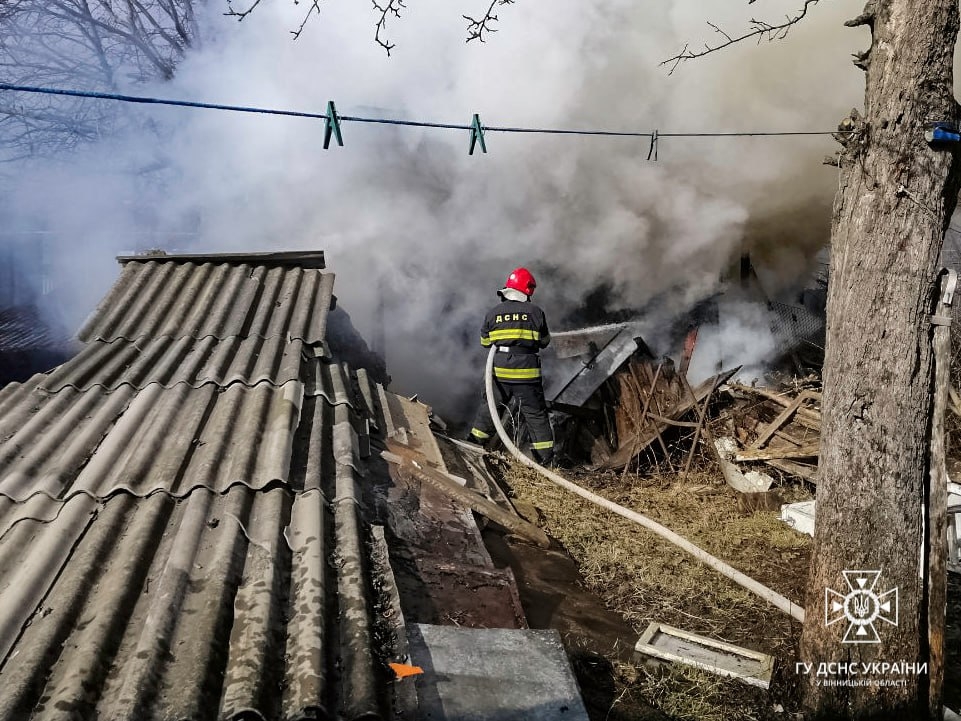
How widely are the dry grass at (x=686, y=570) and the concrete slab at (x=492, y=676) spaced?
1.82 feet

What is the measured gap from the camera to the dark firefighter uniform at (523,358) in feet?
23.5

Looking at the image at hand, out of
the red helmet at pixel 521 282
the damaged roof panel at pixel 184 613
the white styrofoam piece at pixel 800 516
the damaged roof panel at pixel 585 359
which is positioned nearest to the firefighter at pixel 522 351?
the red helmet at pixel 521 282

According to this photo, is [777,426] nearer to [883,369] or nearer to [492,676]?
[883,369]

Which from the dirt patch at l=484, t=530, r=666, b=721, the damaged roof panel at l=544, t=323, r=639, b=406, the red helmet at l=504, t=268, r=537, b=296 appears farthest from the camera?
the damaged roof panel at l=544, t=323, r=639, b=406

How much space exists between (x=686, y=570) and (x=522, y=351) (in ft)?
11.3

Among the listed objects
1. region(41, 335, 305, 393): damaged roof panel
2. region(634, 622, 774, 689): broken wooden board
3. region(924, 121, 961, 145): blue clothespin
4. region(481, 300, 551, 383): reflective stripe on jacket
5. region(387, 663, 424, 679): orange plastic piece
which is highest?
region(924, 121, 961, 145): blue clothespin

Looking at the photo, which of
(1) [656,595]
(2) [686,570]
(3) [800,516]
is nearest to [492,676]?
(1) [656,595]

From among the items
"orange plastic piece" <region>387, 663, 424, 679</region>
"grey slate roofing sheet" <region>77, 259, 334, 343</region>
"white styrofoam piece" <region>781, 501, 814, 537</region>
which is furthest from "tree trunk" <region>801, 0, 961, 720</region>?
"grey slate roofing sheet" <region>77, 259, 334, 343</region>

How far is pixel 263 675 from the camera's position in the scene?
2062mm

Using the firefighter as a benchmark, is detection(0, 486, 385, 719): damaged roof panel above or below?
below

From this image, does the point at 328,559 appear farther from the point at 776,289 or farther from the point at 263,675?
the point at 776,289

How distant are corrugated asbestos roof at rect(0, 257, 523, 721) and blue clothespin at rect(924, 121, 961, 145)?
2604 millimetres

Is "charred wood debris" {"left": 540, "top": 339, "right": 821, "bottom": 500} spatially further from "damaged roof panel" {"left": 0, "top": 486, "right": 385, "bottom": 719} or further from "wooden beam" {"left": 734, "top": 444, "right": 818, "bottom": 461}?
"damaged roof panel" {"left": 0, "top": 486, "right": 385, "bottom": 719}

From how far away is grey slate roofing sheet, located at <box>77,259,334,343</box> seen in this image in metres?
5.34
